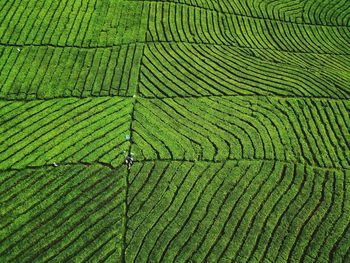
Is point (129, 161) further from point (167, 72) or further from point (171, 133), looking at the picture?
point (167, 72)

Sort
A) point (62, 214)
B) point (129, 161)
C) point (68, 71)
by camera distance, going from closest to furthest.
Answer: point (62, 214) → point (129, 161) → point (68, 71)

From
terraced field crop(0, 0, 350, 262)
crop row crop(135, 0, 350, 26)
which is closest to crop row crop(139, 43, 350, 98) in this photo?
terraced field crop(0, 0, 350, 262)

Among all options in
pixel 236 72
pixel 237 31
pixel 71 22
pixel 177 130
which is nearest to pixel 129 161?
pixel 177 130

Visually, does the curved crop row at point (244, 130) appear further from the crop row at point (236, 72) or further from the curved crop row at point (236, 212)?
the crop row at point (236, 72)

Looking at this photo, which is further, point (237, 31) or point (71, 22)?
point (237, 31)

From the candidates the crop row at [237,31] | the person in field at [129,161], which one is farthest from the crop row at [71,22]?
the person in field at [129,161]
